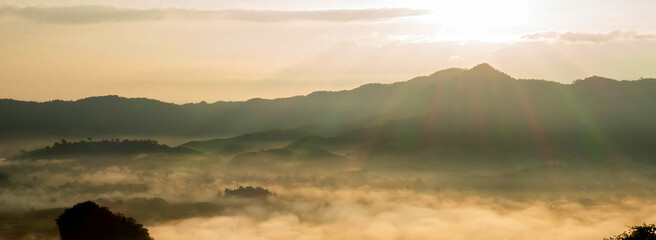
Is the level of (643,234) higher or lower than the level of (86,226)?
lower

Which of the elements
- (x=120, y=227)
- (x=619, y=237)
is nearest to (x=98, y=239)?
(x=120, y=227)

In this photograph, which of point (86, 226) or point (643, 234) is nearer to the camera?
point (643, 234)

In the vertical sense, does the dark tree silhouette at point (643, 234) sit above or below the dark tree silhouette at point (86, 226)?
below

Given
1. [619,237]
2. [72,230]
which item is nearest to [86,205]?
[72,230]

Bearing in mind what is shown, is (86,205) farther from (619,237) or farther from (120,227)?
(619,237)

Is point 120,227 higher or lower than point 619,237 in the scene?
higher

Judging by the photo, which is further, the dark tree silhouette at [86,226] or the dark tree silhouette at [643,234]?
the dark tree silhouette at [86,226]

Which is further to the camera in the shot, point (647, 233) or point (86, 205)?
point (86, 205)

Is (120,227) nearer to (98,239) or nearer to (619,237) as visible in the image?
(98,239)

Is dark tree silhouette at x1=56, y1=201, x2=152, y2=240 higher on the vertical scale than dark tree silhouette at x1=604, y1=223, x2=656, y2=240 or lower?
Result: higher
